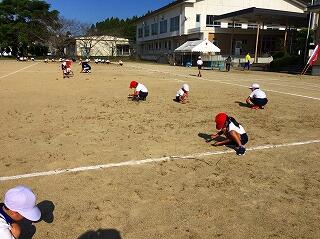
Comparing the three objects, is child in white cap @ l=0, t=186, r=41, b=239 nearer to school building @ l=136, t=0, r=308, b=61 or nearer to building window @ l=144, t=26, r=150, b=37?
school building @ l=136, t=0, r=308, b=61

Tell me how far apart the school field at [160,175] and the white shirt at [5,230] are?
2.48 feet

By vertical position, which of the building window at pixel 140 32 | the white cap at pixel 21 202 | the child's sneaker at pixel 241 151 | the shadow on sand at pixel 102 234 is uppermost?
the building window at pixel 140 32

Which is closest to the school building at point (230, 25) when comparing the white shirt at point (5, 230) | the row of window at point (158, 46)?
the row of window at point (158, 46)

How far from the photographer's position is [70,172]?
476 centimetres

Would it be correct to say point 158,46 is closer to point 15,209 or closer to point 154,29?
point 154,29

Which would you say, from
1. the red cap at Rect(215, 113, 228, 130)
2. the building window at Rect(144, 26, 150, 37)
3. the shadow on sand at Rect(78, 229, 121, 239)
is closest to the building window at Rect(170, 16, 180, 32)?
the building window at Rect(144, 26, 150, 37)

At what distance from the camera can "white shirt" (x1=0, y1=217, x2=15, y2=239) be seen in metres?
2.44

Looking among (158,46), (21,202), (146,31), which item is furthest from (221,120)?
(146,31)

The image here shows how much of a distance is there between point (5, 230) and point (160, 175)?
2481mm

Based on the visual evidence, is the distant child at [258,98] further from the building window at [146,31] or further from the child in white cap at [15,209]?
the building window at [146,31]

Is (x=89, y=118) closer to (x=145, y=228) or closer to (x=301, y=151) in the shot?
(x=301, y=151)

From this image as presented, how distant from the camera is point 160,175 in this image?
4691 millimetres

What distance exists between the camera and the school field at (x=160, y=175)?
3.45 metres

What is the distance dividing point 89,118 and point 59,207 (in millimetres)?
4818
